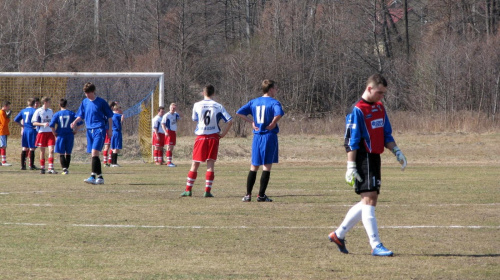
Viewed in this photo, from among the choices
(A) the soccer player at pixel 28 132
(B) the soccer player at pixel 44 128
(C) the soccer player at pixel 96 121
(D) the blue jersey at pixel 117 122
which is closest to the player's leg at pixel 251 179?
(C) the soccer player at pixel 96 121

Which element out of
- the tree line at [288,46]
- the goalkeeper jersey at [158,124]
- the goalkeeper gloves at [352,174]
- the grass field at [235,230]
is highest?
the tree line at [288,46]

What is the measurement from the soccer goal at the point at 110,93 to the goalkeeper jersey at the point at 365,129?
683 inches

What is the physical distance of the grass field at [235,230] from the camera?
21.5ft

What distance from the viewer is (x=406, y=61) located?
48750 millimetres

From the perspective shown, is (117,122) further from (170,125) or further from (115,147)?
(170,125)

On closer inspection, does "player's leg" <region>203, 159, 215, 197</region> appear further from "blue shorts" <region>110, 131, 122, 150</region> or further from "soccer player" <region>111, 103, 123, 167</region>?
"blue shorts" <region>110, 131, 122, 150</region>

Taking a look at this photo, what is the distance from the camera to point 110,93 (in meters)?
→ 29.0

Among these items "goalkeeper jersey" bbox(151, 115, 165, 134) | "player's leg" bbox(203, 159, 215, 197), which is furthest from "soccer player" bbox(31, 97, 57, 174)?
"player's leg" bbox(203, 159, 215, 197)

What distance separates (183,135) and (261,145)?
78.2ft

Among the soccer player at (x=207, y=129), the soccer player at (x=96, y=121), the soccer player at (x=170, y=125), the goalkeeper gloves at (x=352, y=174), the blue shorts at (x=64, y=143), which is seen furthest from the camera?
the soccer player at (x=170, y=125)

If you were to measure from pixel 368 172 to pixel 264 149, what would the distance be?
473 centimetres

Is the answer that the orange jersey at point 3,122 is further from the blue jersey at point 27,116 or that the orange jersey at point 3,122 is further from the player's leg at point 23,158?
the player's leg at point 23,158

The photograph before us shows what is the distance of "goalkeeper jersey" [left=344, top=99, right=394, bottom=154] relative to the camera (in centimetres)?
732

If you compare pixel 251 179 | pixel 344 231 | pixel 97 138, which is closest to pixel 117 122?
pixel 97 138
